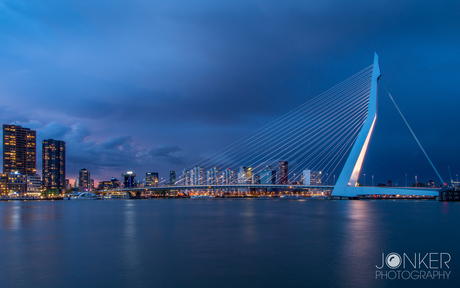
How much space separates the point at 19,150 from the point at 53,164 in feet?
48.5

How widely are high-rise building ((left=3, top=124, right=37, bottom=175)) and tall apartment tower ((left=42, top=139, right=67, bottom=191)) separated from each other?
5.42m

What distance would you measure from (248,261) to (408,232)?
9860 millimetres

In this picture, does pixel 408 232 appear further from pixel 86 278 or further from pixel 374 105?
pixel 374 105

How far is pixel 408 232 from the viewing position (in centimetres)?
1497

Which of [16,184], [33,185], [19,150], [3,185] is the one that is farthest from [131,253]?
[19,150]

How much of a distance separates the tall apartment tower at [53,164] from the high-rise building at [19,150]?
5417 millimetres

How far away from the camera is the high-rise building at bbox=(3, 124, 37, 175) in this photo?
13862 centimetres

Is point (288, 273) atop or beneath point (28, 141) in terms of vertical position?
beneath

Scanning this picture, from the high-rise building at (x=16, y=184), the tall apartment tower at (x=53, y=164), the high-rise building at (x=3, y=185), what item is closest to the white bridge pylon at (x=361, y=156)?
the high-rise building at (x=16, y=184)

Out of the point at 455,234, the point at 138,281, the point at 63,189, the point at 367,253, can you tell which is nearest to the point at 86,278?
the point at 138,281

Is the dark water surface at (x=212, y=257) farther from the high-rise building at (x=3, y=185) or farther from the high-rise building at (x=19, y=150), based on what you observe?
the high-rise building at (x=19, y=150)

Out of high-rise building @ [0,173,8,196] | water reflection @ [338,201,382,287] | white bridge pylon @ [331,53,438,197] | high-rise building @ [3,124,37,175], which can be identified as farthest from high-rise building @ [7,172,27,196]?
water reflection @ [338,201,382,287]

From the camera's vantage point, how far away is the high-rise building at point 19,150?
139m

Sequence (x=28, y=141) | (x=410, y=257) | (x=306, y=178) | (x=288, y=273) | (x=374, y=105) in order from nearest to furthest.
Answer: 1. (x=288, y=273)
2. (x=410, y=257)
3. (x=374, y=105)
4. (x=306, y=178)
5. (x=28, y=141)
